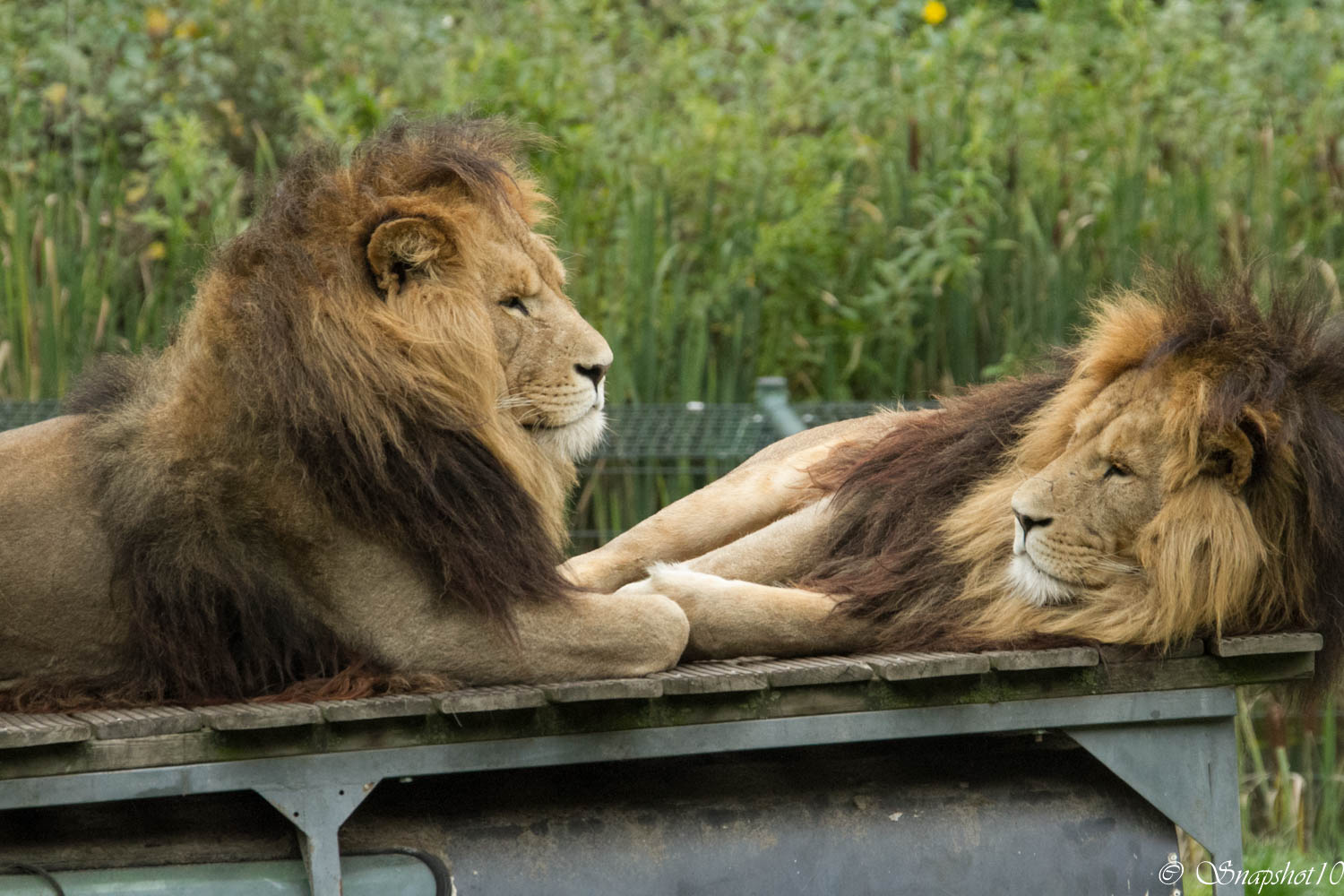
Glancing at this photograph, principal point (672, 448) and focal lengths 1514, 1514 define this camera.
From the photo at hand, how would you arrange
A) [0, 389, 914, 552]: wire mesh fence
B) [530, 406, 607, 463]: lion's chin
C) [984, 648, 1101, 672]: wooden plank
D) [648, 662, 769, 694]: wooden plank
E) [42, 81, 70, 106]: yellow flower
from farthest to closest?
[42, 81, 70, 106]: yellow flower < [0, 389, 914, 552]: wire mesh fence < [530, 406, 607, 463]: lion's chin < [984, 648, 1101, 672]: wooden plank < [648, 662, 769, 694]: wooden plank

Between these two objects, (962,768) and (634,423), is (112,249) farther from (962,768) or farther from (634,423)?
(962,768)

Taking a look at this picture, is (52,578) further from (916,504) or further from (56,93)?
(56,93)

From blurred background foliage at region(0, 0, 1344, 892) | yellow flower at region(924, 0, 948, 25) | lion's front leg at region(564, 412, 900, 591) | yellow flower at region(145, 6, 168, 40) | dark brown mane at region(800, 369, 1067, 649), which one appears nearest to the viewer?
dark brown mane at region(800, 369, 1067, 649)

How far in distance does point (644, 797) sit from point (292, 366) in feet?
3.08

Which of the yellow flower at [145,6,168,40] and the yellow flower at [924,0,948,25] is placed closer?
the yellow flower at [145,6,168,40]

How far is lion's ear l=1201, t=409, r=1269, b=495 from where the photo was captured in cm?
260

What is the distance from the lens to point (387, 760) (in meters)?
2.31

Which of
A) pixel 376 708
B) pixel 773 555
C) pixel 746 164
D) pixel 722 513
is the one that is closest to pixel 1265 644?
pixel 773 555

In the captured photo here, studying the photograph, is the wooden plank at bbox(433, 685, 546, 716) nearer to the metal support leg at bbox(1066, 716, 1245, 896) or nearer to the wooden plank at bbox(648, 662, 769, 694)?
the wooden plank at bbox(648, 662, 769, 694)

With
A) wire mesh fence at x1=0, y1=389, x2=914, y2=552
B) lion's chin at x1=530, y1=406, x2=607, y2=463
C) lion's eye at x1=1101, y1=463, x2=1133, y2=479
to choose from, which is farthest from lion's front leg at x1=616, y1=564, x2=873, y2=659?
wire mesh fence at x1=0, y1=389, x2=914, y2=552

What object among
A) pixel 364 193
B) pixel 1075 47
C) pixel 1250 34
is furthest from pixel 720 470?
pixel 1250 34

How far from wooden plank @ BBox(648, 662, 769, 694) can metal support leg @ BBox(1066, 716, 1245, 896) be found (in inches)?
24.7

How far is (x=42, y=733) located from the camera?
81.7 inches

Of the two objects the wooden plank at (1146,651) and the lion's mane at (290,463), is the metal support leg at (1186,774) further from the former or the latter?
the lion's mane at (290,463)
